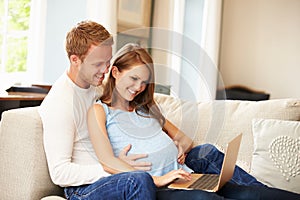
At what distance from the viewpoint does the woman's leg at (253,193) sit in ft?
4.77

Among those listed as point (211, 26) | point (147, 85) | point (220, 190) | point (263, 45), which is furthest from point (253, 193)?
point (263, 45)

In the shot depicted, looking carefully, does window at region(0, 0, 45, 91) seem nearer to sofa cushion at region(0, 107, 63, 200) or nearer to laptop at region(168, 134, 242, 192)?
sofa cushion at region(0, 107, 63, 200)

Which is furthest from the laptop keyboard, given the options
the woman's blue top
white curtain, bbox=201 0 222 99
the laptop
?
white curtain, bbox=201 0 222 99

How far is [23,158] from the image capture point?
147 cm

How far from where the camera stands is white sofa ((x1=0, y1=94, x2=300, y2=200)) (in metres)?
1.47

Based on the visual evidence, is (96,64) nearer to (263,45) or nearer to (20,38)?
(20,38)

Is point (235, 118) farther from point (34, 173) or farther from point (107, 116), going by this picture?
point (34, 173)

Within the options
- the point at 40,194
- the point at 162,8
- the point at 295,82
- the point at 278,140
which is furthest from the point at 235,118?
the point at 295,82

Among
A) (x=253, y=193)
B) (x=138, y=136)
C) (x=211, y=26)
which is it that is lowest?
(x=253, y=193)

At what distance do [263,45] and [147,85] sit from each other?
9.36ft

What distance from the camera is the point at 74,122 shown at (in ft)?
4.69

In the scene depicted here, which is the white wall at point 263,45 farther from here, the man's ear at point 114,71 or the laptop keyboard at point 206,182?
the man's ear at point 114,71

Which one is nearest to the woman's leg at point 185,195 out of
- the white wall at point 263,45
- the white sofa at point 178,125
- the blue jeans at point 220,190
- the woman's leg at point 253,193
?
the blue jeans at point 220,190

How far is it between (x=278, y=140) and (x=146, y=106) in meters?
0.58
